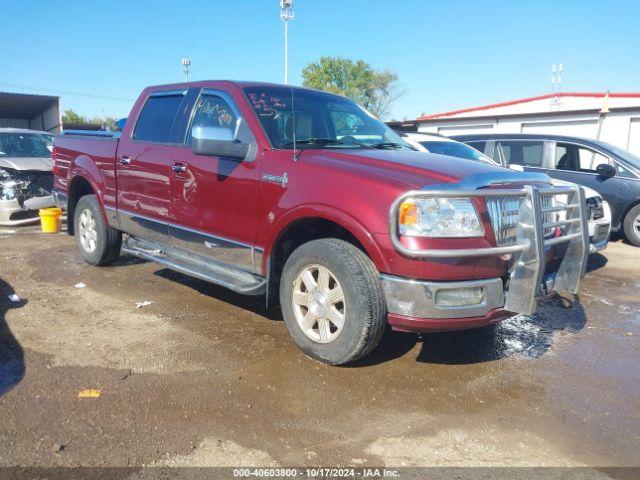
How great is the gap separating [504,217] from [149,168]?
3.24m

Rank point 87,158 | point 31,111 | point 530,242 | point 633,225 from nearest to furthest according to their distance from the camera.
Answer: point 530,242 → point 87,158 → point 633,225 → point 31,111

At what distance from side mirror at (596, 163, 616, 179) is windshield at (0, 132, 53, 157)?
992 centimetres

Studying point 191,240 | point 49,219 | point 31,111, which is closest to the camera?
point 191,240

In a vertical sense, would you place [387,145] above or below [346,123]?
below

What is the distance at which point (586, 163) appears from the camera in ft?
29.5

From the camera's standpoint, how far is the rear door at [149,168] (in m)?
4.79

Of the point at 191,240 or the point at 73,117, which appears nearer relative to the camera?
the point at 191,240

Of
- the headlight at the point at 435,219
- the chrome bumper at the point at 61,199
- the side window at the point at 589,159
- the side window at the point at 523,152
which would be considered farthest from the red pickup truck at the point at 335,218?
the side window at the point at 589,159

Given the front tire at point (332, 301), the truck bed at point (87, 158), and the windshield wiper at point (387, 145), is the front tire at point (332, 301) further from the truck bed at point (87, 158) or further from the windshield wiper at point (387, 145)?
the truck bed at point (87, 158)

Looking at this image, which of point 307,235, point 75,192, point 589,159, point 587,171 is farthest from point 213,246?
point 589,159

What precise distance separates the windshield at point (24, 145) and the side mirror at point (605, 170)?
32.5 ft

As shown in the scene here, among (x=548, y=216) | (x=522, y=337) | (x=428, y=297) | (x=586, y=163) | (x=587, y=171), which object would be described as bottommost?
(x=522, y=337)

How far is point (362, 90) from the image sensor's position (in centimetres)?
5806

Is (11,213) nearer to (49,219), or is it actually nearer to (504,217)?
(49,219)
